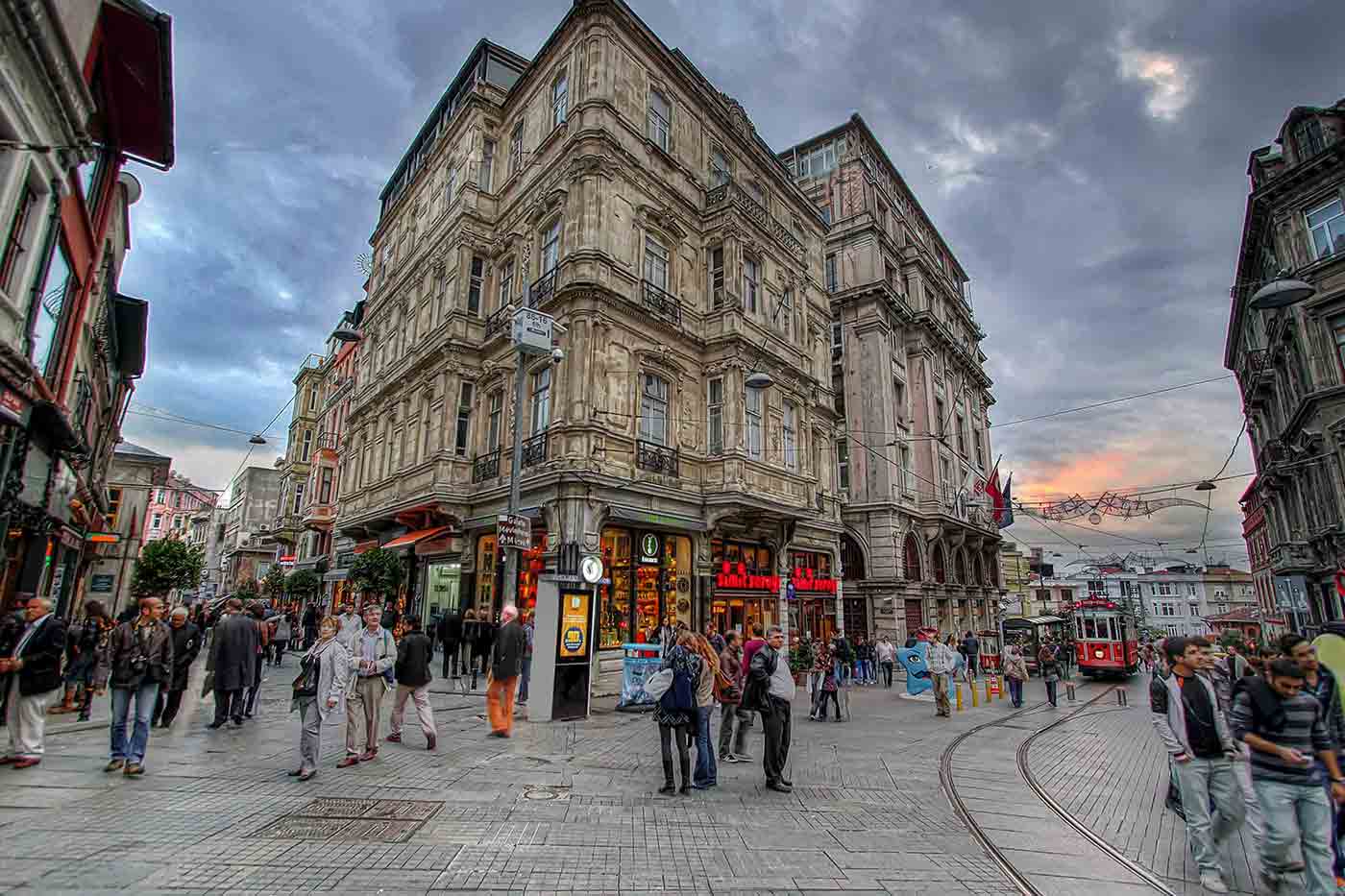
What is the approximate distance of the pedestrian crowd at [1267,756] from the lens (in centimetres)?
448

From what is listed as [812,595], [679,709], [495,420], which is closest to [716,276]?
[495,420]

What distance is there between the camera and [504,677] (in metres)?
9.95

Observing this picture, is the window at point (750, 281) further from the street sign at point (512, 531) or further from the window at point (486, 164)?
the street sign at point (512, 531)

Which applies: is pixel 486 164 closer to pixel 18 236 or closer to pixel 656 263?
pixel 656 263

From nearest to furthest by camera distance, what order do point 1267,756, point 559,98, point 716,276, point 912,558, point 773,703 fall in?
point 1267,756 → point 773,703 → point 559,98 → point 716,276 → point 912,558

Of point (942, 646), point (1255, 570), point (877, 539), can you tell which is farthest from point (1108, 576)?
point (942, 646)

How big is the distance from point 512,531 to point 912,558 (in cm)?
2562

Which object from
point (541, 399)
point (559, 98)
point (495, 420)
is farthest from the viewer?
point (559, 98)

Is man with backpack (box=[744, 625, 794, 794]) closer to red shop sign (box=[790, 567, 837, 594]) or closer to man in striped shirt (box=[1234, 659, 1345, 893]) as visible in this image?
man in striped shirt (box=[1234, 659, 1345, 893])

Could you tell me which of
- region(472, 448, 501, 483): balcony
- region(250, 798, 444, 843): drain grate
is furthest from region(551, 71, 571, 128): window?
region(250, 798, 444, 843): drain grate

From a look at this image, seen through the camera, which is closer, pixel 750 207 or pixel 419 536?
pixel 419 536

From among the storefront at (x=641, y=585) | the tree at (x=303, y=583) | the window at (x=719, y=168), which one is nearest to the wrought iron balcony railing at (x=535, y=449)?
the storefront at (x=641, y=585)

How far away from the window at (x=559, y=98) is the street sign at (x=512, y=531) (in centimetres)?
1376

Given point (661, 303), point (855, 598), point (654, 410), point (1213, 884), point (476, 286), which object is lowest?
point (1213, 884)
